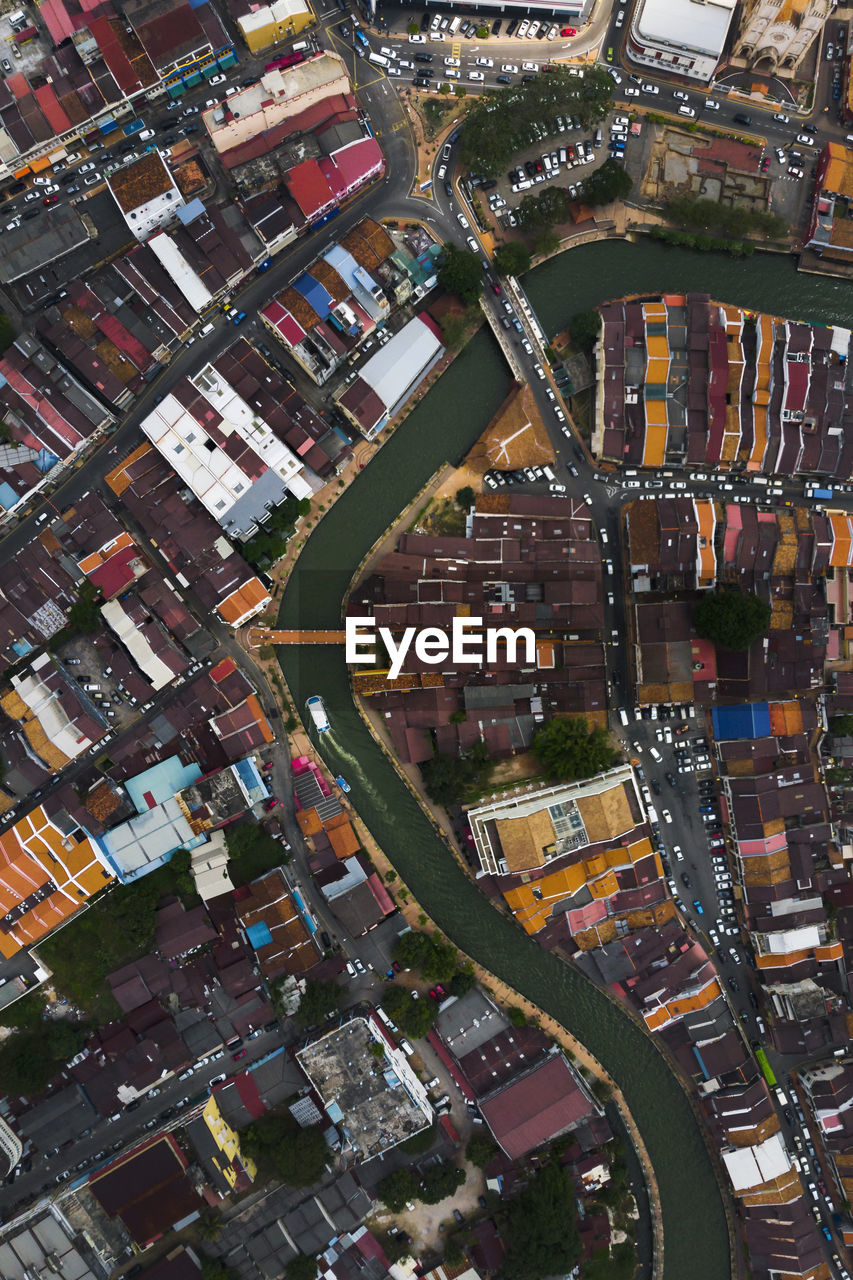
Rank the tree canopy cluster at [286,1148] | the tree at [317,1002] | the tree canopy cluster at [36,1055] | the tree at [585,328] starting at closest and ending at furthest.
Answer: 1. the tree canopy cluster at [286,1148]
2. the tree canopy cluster at [36,1055]
3. the tree at [317,1002]
4. the tree at [585,328]

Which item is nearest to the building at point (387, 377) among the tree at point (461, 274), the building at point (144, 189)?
the tree at point (461, 274)

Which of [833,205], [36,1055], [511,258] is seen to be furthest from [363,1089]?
[833,205]

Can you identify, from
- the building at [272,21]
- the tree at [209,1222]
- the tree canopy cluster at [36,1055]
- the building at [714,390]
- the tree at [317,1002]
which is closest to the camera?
the tree canopy cluster at [36,1055]

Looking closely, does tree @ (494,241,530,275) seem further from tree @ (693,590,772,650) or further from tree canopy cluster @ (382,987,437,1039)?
tree canopy cluster @ (382,987,437,1039)

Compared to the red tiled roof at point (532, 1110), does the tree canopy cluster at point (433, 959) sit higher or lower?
higher

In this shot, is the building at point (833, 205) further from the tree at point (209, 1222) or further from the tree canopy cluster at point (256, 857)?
the tree at point (209, 1222)

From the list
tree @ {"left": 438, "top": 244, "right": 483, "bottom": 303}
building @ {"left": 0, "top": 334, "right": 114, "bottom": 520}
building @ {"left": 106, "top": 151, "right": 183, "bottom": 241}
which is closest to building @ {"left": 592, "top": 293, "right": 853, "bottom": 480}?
tree @ {"left": 438, "top": 244, "right": 483, "bottom": 303}
